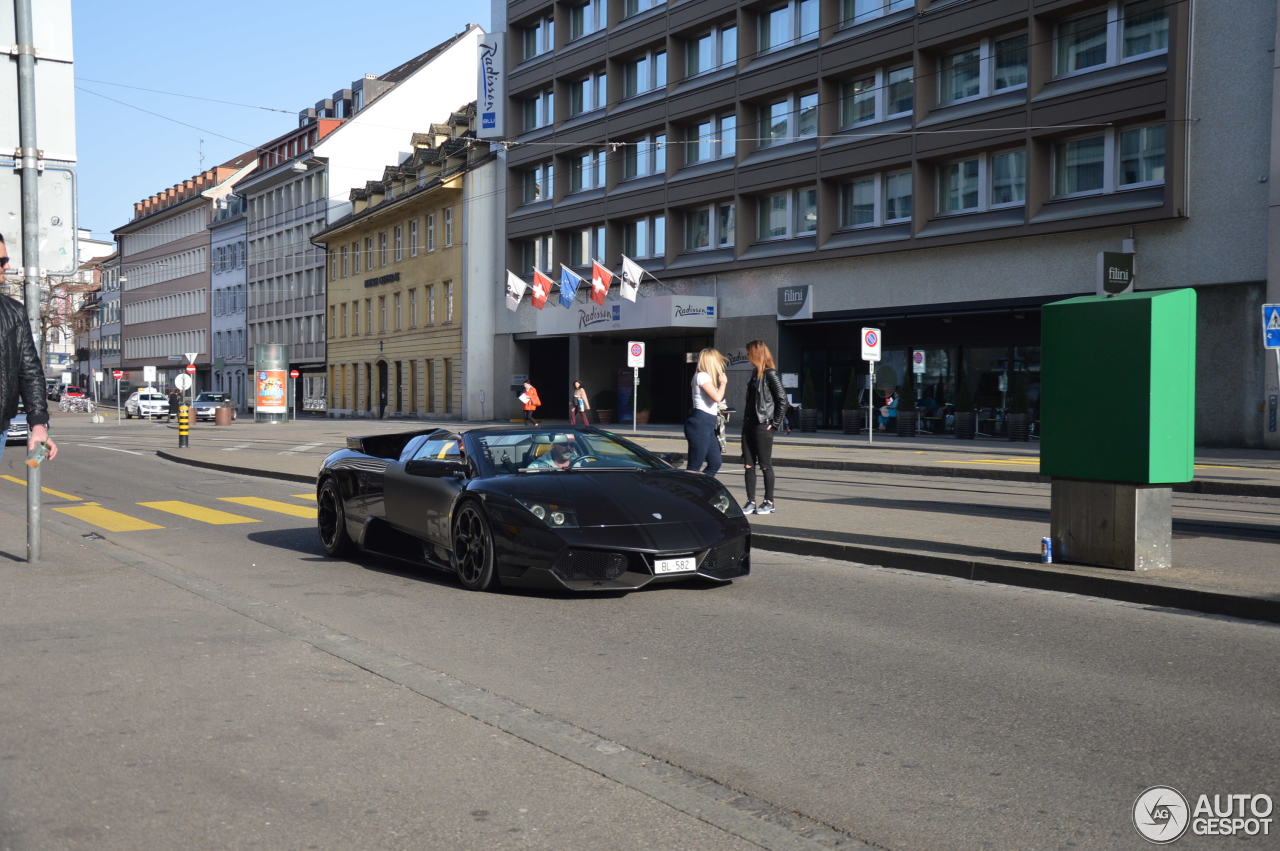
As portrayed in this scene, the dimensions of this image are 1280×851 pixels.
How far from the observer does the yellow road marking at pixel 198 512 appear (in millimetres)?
14164

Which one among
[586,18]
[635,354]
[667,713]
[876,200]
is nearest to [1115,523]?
[667,713]

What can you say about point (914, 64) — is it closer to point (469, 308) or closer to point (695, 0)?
point (695, 0)

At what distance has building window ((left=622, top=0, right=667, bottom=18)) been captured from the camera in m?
46.2

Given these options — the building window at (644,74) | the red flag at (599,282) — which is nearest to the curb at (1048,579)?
the red flag at (599,282)

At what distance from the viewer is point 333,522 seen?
10781mm

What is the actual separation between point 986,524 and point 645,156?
1414 inches

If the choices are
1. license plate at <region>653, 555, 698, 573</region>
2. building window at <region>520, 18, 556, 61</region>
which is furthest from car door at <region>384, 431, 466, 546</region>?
building window at <region>520, 18, 556, 61</region>

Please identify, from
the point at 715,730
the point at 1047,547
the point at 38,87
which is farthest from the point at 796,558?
the point at 38,87

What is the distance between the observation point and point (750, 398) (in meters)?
13.8

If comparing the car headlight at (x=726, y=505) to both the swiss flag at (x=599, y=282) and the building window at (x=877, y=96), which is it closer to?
the building window at (x=877, y=96)

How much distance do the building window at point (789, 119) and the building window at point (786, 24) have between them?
175 centimetres

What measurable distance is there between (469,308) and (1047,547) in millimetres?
50135

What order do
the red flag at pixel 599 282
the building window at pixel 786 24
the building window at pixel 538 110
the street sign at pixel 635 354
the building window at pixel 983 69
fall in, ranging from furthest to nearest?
the building window at pixel 538 110, the red flag at pixel 599 282, the building window at pixel 786 24, the street sign at pixel 635 354, the building window at pixel 983 69

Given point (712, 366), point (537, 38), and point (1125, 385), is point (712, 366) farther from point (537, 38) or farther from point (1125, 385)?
point (537, 38)
